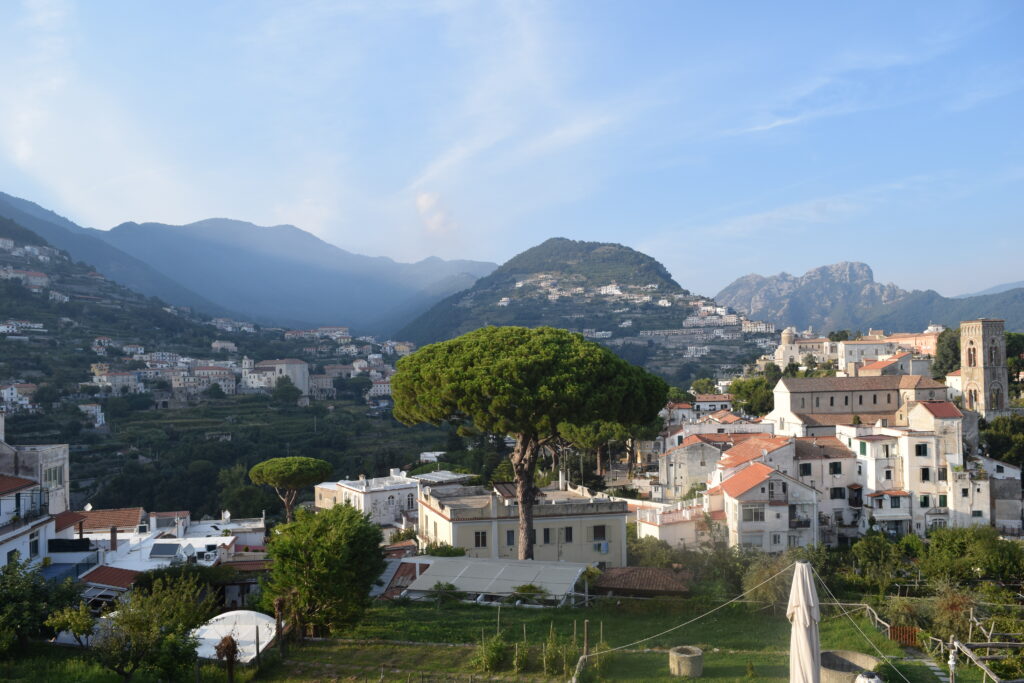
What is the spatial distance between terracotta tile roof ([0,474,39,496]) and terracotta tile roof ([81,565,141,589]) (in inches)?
111

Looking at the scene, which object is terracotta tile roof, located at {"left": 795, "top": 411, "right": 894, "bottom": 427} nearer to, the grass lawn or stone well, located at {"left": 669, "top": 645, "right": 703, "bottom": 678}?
the grass lawn

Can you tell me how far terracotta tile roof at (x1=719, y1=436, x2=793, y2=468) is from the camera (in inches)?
1308

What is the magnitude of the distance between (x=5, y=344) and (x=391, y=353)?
92.5m

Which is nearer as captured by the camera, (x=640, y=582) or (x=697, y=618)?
(x=697, y=618)

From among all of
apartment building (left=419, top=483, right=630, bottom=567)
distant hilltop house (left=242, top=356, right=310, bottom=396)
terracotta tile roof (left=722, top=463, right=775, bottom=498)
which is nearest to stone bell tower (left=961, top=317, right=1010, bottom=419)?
terracotta tile roof (left=722, top=463, right=775, bottom=498)

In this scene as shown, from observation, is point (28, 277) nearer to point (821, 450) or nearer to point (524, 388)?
point (821, 450)

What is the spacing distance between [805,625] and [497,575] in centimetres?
1004

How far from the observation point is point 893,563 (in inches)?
1065

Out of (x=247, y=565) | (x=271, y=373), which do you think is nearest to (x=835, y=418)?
(x=247, y=565)

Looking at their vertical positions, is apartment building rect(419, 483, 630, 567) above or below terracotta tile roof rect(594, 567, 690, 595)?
above

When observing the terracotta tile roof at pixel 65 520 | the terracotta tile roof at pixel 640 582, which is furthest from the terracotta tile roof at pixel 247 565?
the terracotta tile roof at pixel 640 582

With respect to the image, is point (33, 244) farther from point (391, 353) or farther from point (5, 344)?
point (391, 353)

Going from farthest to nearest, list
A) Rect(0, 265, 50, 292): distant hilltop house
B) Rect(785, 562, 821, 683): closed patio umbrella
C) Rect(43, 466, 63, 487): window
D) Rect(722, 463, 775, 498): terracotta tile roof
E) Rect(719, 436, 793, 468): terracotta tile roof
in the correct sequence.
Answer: Rect(0, 265, 50, 292): distant hilltop house
Rect(719, 436, 793, 468): terracotta tile roof
Rect(722, 463, 775, 498): terracotta tile roof
Rect(43, 466, 63, 487): window
Rect(785, 562, 821, 683): closed patio umbrella

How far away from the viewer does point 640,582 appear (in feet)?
67.9
